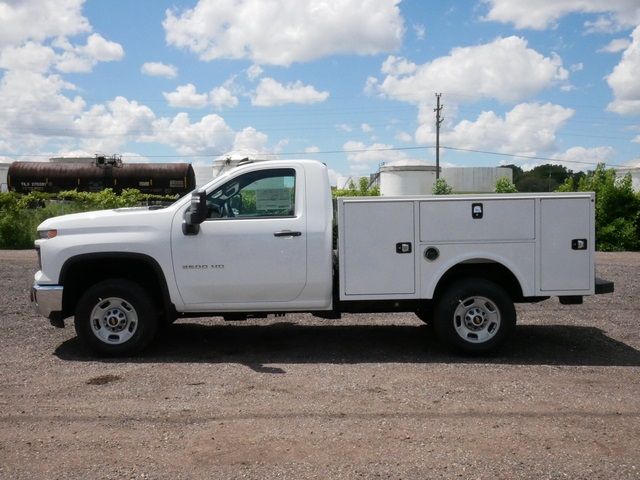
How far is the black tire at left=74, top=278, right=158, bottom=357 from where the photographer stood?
691 cm

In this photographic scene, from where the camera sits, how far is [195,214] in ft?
21.8

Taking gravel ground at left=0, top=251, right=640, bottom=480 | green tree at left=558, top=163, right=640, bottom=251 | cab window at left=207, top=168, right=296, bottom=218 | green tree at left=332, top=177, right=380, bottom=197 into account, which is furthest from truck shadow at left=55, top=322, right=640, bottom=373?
green tree at left=332, top=177, right=380, bottom=197

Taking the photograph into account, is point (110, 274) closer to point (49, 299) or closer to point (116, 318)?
point (116, 318)

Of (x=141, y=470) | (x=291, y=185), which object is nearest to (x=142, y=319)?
(x=291, y=185)

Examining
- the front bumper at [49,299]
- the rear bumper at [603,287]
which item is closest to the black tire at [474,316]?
the rear bumper at [603,287]

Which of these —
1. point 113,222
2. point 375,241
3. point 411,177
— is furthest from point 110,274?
point 411,177

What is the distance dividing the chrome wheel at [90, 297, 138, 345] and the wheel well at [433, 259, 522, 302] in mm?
3294

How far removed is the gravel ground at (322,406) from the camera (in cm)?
423

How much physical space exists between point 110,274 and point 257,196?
1849 millimetres

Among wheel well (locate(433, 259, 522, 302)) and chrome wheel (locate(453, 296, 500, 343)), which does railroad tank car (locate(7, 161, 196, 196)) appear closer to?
wheel well (locate(433, 259, 522, 302))

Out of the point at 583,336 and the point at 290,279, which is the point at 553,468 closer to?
the point at 290,279

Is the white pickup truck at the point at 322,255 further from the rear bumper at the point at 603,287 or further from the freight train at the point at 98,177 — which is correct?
the freight train at the point at 98,177

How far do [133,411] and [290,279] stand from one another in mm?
2199

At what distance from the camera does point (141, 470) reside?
13.5 ft
